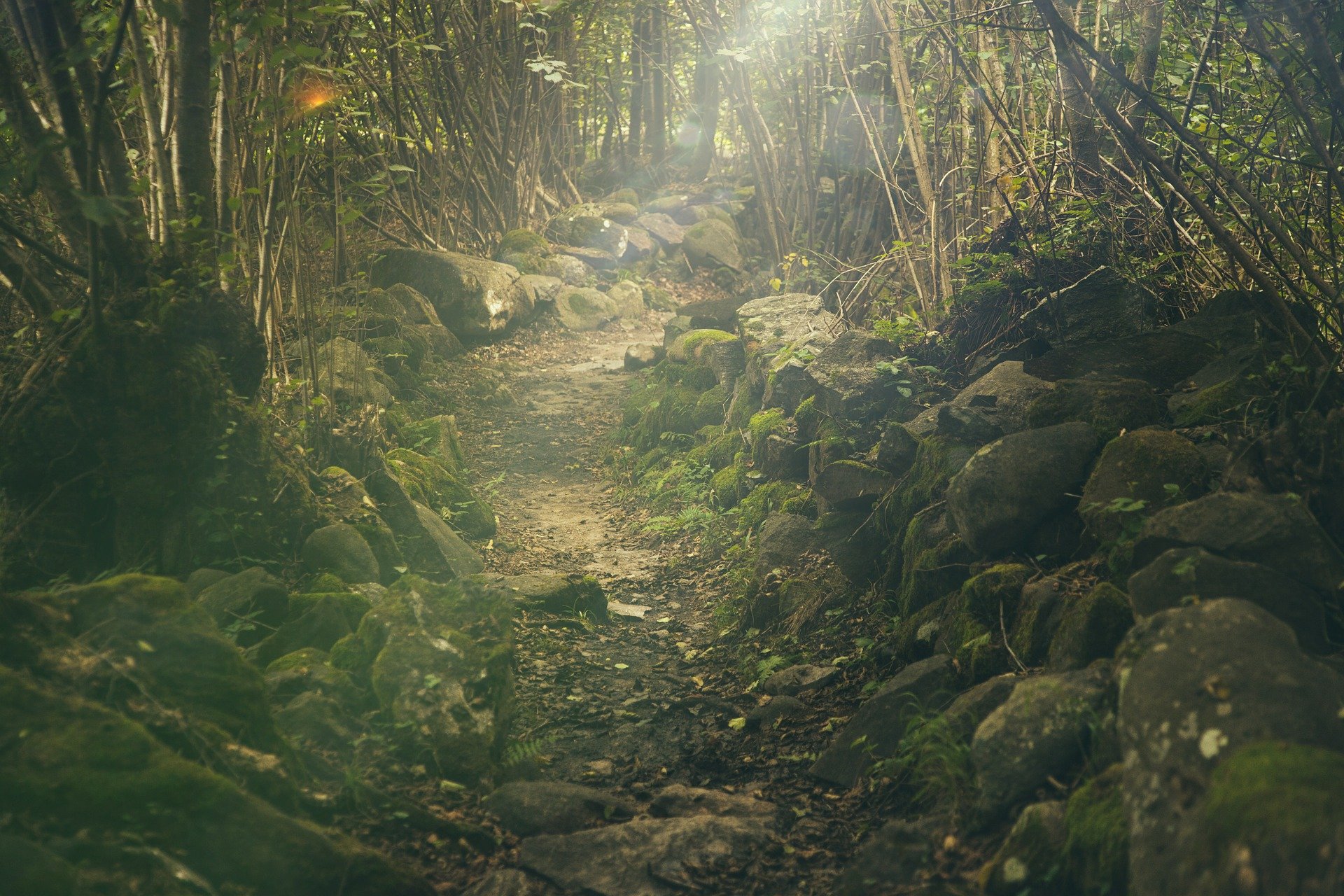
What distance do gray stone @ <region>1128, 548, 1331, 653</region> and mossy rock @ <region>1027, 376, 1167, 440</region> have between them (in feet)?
4.34

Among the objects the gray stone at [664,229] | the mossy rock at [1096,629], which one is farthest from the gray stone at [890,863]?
the gray stone at [664,229]

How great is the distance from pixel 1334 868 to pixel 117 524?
4.77 meters

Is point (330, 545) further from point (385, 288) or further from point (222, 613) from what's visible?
point (385, 288)

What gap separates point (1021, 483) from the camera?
13.3ft

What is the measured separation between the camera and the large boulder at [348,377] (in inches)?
254

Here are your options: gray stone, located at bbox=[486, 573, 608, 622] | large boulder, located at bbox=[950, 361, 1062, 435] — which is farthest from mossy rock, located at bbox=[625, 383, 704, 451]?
large boulder, located at bbox=[950, 361, 1062, 435]

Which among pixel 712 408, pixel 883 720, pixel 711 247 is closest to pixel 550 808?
pixel 883 720

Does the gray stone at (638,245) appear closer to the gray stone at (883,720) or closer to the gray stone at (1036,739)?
the gray stone at (883,720)

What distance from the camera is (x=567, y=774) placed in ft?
13.3

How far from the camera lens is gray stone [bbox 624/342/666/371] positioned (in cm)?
1131

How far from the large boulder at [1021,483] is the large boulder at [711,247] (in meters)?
12.1

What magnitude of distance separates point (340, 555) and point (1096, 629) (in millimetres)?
3761

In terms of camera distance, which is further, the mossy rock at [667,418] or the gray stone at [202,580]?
the mossy rock at [667,418]

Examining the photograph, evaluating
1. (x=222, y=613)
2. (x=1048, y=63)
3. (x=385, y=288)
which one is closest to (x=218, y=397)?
(x=222, y=613)
